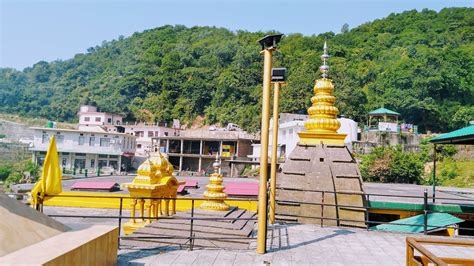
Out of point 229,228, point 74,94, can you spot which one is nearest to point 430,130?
point 229,228

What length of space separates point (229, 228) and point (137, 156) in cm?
4975

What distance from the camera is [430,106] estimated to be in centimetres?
4725

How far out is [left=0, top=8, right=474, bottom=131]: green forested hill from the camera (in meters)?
49.2

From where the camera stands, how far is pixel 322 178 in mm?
11141

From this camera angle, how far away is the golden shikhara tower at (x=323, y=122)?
11836mm

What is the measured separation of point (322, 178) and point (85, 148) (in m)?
42.9

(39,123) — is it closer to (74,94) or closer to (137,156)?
(74,94)

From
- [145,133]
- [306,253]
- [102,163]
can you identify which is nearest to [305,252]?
[306,253]

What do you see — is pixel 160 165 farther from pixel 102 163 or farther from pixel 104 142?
pixel 102 163

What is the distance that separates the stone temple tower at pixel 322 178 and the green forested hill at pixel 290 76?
118 feet

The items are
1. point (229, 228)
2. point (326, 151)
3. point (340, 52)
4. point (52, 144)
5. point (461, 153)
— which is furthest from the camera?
point (340, 52)

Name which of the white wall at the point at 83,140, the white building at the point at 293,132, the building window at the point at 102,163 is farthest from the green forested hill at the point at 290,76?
the building window at the point at 102,163

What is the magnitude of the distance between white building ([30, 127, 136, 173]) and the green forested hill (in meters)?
18.8

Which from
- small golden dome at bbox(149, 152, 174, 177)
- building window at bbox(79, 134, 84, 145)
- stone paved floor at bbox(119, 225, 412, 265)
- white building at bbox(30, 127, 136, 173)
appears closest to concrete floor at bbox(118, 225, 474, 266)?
stone paved floor at bbox(119, 225, 412, 265)
